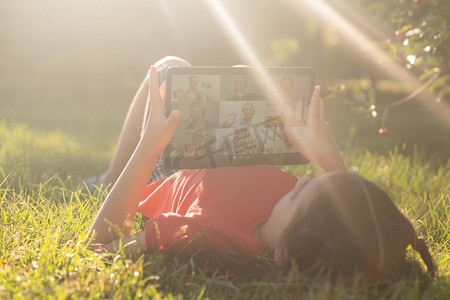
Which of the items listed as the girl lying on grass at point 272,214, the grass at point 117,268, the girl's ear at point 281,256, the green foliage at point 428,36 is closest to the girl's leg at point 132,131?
the grass at point 117,268

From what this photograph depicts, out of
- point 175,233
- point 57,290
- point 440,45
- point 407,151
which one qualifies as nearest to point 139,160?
point 175,233

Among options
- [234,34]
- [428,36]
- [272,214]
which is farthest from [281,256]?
[234,34]

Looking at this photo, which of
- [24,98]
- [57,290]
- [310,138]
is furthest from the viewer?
[24,98]

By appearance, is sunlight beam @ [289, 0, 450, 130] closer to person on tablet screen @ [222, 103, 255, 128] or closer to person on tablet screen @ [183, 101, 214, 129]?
person on tablet screen @ [222, 103, 255, 128]

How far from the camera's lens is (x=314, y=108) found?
2176 millimetres

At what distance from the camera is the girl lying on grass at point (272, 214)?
1.58 meters

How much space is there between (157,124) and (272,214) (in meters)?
0.61

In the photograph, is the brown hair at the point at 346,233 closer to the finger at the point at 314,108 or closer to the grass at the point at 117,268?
the grass at the point at 117,268

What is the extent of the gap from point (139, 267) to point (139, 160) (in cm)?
50

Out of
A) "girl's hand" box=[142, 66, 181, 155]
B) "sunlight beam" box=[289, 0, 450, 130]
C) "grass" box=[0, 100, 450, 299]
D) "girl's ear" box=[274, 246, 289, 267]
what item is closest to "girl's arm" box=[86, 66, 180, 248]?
"girl's hand" box=[142, 66, 181, 155]

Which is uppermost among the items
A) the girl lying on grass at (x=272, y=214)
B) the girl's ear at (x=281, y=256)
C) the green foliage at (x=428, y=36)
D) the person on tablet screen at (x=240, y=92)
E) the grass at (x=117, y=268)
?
the green foliage at (x=428, y=36)

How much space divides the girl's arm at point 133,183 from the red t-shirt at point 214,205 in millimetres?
133

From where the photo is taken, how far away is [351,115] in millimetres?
7664

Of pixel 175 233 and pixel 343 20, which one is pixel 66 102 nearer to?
pixel 343 20
